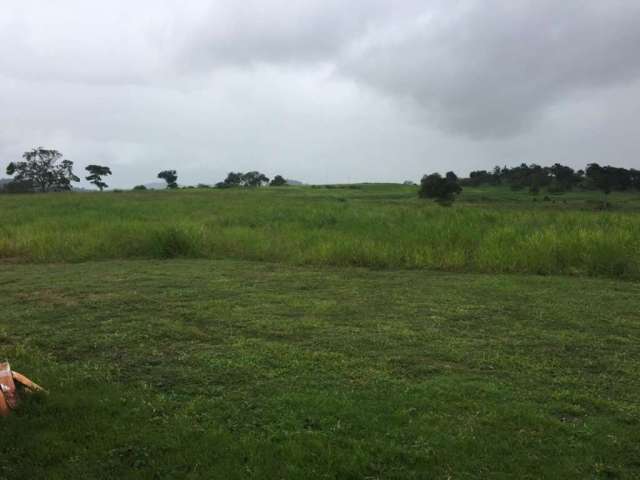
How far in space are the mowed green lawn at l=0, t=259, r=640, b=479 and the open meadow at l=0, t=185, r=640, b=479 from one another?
0.02 meters

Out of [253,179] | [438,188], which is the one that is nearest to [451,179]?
[438,188]

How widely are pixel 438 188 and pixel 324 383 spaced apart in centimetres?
3507

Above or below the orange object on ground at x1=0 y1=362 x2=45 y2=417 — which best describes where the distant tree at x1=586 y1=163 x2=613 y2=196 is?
above

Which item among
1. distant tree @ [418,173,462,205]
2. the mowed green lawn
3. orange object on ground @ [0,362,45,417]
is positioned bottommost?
the mowed green lawn

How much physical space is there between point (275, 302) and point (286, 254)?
4.54 meters

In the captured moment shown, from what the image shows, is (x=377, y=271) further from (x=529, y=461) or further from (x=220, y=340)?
(x=529, y=461)

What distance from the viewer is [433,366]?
464cm

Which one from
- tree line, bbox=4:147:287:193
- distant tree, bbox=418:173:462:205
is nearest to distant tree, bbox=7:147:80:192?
tree line, bbox=4:147:287:193

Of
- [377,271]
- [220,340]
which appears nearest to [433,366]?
[220,340]

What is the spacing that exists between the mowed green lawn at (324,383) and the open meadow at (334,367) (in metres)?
0.02

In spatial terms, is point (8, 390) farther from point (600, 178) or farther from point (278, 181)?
point (278, 181)

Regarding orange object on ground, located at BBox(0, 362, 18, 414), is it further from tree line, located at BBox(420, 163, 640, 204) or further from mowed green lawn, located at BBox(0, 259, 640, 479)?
tree line, located at BBox(420, 163, 640, 204)

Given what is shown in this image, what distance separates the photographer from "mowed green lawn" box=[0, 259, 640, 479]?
3131mm

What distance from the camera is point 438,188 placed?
38000mm
